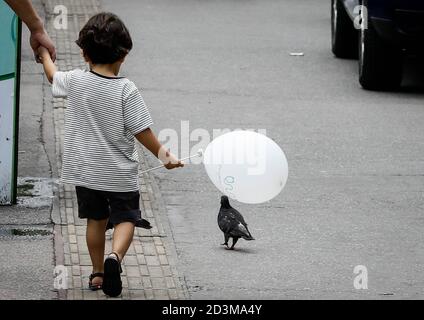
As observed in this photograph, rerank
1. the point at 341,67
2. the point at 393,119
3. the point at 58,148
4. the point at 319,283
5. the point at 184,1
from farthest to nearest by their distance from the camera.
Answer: the point at 184,1 < the point at 341,67 < the point at 393,119 < the point at 58,148 < the point at 319,283

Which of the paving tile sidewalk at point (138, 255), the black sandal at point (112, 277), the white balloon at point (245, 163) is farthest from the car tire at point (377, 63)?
the black sandal at point (112, 277)

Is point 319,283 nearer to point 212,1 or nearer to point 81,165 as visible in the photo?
point 81,165

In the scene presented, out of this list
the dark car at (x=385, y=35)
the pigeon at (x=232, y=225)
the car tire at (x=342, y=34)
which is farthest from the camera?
the car tire at (x=342, y=34)

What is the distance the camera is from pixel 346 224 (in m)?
9.11

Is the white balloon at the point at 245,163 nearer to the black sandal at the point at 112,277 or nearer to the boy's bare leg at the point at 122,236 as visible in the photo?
the boy's bare leg at the point at 122,236

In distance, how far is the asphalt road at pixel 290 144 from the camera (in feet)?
26.0

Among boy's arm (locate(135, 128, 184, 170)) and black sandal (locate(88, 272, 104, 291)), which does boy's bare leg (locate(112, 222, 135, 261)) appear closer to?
black sandal (locate(88, 272, 104, 291))

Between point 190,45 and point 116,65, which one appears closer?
point 116,65

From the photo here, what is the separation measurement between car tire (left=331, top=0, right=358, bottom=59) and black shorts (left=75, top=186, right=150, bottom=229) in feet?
29.9

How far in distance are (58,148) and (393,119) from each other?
3600 millimetres

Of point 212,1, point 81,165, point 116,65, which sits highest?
point 116,65

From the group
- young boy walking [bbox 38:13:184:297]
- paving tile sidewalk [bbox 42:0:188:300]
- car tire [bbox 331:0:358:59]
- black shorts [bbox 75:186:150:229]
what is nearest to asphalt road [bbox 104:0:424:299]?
paving tile sidewalk [bbox 42:0:188:300]

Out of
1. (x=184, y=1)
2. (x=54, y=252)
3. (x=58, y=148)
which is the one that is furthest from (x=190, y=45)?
(x=54, y=252)

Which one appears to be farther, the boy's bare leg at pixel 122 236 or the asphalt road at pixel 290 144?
the asphalt road at pixel 290 144
